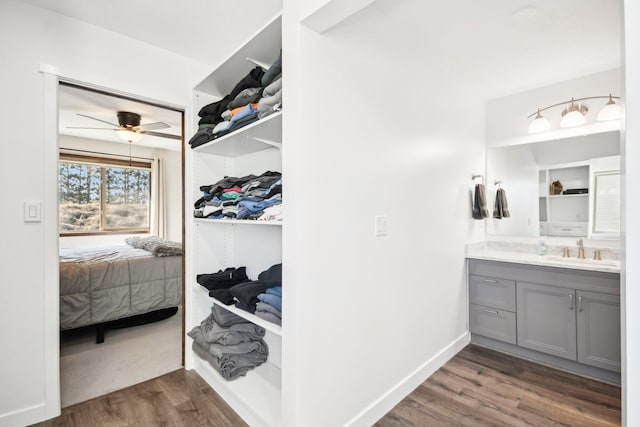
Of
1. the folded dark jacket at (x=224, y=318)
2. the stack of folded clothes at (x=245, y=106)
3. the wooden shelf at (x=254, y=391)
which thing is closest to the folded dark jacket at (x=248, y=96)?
the stack of folded clothes at (x=245, y=106)

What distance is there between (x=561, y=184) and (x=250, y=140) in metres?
2.69

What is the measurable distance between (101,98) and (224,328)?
274 cm

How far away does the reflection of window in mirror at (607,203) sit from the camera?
8.05 ft

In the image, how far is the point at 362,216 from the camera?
5.56 feet

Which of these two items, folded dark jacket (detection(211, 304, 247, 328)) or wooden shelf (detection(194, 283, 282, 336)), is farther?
folded dark jacket (detection(211, 304, 247, 328))

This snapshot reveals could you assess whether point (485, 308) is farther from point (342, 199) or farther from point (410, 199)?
point (342, 199)

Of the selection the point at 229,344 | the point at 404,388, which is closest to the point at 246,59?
the point at 229,344

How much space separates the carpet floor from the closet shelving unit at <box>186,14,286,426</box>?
38 centimetres

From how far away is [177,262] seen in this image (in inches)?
138

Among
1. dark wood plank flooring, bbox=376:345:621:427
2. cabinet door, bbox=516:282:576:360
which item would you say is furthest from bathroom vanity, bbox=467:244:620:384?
dark wood plank flooring, bbox=376:345:621:427

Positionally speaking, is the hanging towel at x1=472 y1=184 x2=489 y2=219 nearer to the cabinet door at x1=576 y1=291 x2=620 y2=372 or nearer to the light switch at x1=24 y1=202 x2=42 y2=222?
the cabinet door at x1=576 y1=291 x2=620 y2=372

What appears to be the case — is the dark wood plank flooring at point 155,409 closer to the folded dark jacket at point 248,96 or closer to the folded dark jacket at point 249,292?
the folded dark jacket at point 249,292

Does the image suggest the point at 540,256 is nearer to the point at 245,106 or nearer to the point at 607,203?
the point at 607,203

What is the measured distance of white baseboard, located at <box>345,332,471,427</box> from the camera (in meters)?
1.73
